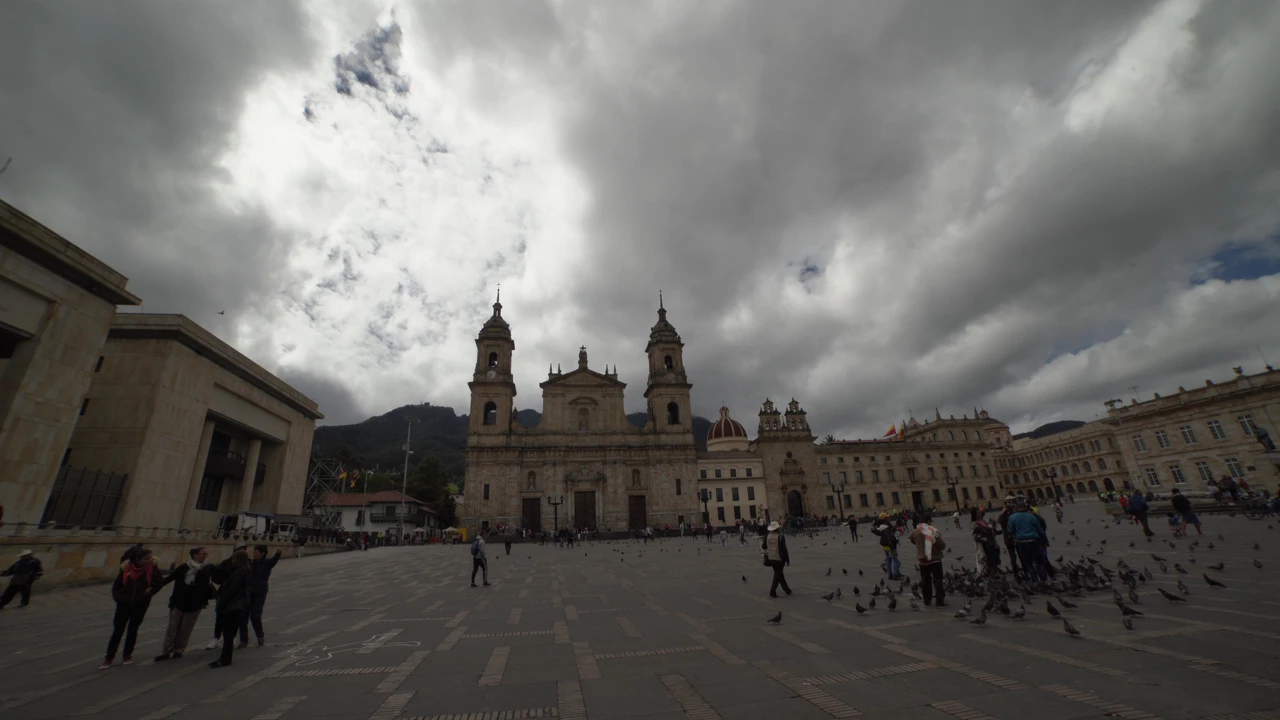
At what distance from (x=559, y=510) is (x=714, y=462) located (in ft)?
67.1

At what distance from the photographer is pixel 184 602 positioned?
668cm

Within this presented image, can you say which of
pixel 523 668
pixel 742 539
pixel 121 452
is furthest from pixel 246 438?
pixel 523 668

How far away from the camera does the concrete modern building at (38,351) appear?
15.8 metres

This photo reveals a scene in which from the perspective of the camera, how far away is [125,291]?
63.1 feet

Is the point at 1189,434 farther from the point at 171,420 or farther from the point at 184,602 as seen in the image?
the point at 171,420

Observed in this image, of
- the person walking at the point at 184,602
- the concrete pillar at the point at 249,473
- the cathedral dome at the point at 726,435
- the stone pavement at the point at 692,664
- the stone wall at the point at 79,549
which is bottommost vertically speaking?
the stone pavement at the point at 692,664

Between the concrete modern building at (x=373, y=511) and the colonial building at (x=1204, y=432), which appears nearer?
the colonial building at (x=1204, y=432)

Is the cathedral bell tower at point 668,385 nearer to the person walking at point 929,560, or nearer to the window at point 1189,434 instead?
the window at point 1189,434

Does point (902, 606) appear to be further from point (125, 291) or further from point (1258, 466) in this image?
point (1258, 466)

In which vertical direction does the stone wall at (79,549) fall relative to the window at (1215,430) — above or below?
below

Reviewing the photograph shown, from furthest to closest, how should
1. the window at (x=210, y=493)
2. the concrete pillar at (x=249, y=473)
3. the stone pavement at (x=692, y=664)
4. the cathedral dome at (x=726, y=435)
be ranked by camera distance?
1. the cathedral dome at (x=726, y=435)
2. the concrete pillar at (x=249, y=473)
3. the window at (x=210, y=493)
4. the stone pavement at (x=692, y=664)

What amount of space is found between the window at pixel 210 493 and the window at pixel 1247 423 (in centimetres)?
6867

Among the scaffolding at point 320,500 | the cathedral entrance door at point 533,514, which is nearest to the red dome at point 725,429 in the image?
the cathedral entrance door at point 533,514

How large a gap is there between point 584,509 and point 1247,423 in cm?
5173
